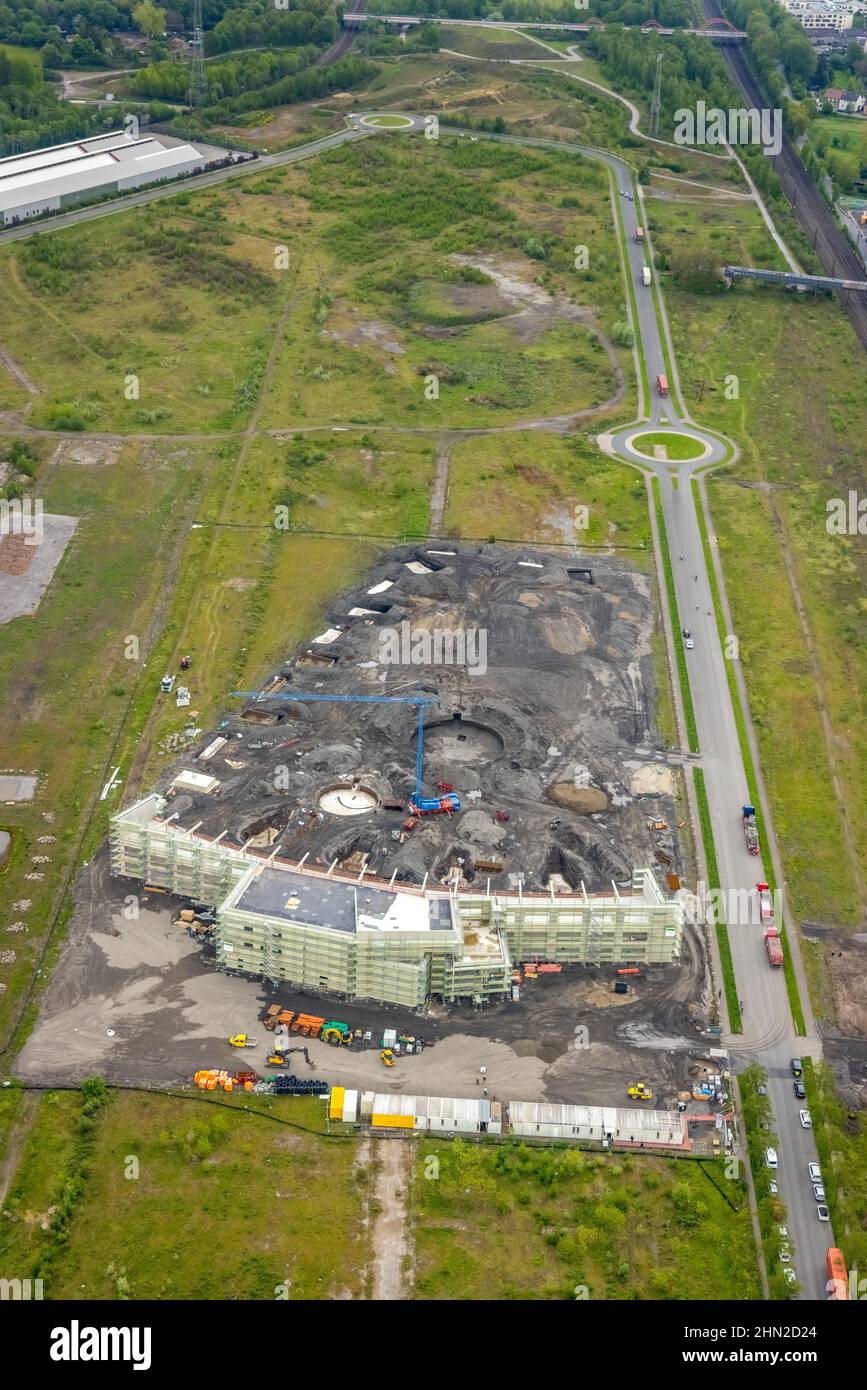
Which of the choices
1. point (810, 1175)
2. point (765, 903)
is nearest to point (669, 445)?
point (765, 903)

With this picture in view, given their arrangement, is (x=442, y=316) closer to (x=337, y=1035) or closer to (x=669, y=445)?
(x=669, y=445)

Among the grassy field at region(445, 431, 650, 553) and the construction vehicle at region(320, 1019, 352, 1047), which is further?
the grassy field at region(445, 431, 650, 553)

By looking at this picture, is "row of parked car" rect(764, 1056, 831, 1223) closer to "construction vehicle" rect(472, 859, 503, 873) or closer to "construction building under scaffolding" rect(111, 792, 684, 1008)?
"construction building under scaffolding" rect(111, 792, 684, 1008)

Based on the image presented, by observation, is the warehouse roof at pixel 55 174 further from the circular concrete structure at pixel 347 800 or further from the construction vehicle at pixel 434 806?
the construction vehicle at pixel 434 806

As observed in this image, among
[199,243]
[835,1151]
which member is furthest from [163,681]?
[199,243]

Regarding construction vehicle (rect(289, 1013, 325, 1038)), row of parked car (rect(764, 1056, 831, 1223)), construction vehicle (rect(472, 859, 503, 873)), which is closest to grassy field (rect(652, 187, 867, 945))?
row of parked car (rect(764, 1056, 831, 1223))

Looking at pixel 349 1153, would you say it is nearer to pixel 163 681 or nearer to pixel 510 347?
pixel 163 681
